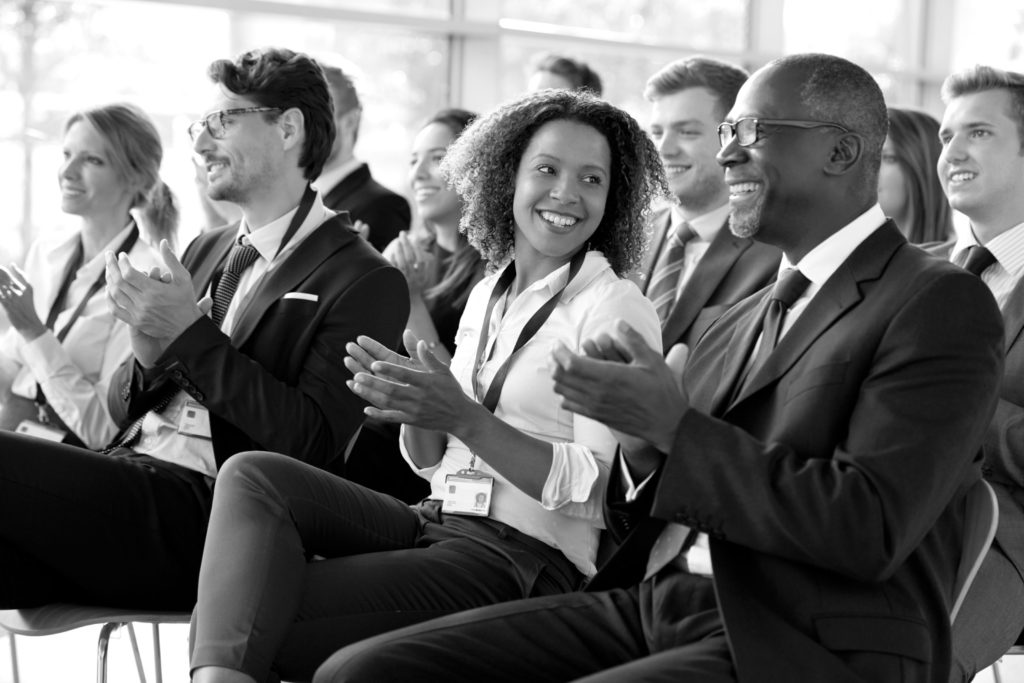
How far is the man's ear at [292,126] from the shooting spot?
10.3ft

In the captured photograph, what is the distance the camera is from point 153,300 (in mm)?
2635

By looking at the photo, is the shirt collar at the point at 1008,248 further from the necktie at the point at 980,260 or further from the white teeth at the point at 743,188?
the white teeth at the point at 743,188

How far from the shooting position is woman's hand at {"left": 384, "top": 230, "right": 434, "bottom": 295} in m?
3.61

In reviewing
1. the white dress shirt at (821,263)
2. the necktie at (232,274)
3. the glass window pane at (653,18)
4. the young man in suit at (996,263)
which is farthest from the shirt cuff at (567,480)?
the glass window pane at (653,18)

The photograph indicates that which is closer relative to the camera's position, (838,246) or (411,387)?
(838,246)

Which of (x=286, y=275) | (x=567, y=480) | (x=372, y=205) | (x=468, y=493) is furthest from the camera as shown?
(x=372, y=205)

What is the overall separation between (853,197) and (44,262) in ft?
9.24

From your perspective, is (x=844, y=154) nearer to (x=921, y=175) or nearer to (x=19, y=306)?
(x=921, y=175)

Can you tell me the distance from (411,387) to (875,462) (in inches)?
30.7

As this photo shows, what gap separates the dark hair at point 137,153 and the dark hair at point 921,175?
2.25 metres

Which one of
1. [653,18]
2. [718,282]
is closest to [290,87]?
[718,282]

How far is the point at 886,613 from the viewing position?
1725mm

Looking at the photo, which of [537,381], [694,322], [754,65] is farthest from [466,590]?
[754,65]

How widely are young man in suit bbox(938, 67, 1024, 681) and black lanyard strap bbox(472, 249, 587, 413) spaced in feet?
2.97
